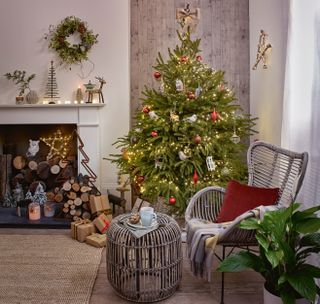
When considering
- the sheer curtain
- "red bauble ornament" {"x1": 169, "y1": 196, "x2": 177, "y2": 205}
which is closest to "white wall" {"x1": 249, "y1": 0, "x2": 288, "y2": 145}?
the sheer curtain

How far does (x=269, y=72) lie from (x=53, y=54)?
2.48 meters

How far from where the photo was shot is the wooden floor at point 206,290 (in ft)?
7.63

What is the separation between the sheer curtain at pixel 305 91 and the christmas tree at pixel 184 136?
2.83 ft

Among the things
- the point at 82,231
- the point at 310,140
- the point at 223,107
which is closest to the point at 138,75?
the point at 223,107

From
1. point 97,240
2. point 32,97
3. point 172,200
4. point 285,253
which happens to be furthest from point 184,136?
point 32,97

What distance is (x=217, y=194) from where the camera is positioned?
9.20 feet

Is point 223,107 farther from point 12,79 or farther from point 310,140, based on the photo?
point 12,79

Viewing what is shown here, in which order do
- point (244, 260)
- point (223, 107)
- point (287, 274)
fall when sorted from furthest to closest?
point (223, 107)
point (244, 260)
point (287, 274)

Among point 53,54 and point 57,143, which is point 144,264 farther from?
point 53,54

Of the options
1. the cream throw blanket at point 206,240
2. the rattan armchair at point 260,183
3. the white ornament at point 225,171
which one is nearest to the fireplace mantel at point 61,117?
the white ornament at point 225,171

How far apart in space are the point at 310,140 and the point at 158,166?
1.53m

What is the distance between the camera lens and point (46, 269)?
8.97 ft

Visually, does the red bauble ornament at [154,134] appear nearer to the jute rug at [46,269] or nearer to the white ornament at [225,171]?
the white ornament at [225,171]

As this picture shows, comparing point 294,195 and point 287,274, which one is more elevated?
point 294,195
